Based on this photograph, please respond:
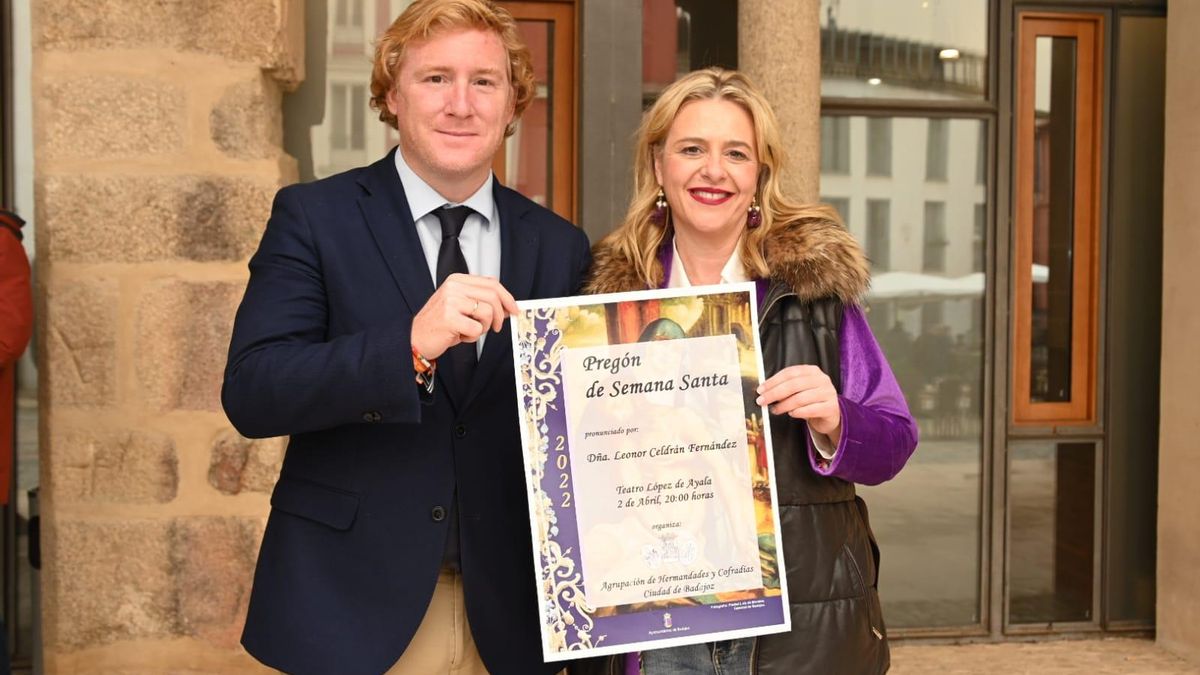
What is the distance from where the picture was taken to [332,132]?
15.0 ft

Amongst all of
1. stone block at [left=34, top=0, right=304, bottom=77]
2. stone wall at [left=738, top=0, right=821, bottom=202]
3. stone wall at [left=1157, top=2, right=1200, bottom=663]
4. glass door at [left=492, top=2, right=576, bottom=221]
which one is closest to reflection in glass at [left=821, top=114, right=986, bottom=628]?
stone wall at [left=1157, top=2, right=1200, bottom=663]

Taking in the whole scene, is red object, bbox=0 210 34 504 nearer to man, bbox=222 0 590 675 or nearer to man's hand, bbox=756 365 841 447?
man, bbox=222 0 590 675

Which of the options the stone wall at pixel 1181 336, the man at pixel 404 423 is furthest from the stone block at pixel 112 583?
the stone wall at pixel 1181 336

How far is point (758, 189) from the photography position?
2.42 meters

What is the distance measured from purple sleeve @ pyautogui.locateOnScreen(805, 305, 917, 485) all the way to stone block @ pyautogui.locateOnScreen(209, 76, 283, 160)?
2.40 meters

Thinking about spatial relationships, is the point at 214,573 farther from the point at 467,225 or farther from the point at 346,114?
the point at 467,225

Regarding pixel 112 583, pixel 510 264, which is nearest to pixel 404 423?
pixel 510 264

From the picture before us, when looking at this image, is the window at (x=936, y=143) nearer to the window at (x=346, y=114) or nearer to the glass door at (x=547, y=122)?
the glass door at (x=547, y=122)

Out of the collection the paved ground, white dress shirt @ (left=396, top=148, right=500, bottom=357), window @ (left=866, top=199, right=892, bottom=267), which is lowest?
the paved ground

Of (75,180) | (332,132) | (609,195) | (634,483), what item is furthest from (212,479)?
(634,483)

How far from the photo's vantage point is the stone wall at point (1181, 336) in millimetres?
4742

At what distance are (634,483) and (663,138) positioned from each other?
0.73 metres

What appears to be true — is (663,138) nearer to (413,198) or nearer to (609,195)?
(413,198)

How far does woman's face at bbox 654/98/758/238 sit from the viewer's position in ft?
7.57
